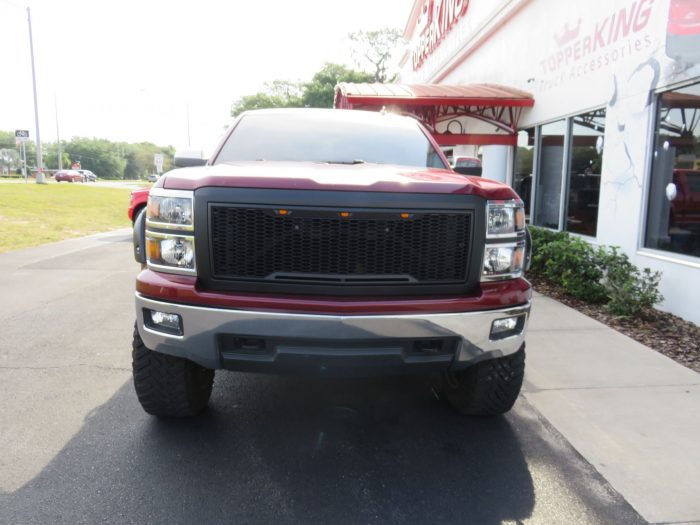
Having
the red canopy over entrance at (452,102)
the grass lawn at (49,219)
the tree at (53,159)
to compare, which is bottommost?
the grass lawn at (49,219)

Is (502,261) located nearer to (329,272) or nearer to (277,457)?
(329,272)

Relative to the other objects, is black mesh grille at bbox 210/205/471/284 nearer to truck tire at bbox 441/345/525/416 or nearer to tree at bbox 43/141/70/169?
truck tire at bbox 441/345/525/416

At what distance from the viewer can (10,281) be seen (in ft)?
24.3

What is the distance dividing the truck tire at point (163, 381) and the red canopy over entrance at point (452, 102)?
7.75 metres

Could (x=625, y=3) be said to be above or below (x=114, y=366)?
above

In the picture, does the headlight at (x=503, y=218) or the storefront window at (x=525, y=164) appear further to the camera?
the storefront window at (x=525, y=164)

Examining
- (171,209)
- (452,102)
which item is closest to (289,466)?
(171,209)

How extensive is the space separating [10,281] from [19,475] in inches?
226

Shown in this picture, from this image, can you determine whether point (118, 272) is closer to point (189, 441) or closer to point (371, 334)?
point (189, 441)

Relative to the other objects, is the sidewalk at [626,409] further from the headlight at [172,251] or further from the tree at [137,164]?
the tree at [137,164]

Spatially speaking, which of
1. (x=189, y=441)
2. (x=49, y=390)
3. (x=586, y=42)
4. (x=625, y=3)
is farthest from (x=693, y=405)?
(x=586, y=42)

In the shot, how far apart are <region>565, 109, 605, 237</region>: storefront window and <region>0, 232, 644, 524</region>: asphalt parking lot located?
5.01m

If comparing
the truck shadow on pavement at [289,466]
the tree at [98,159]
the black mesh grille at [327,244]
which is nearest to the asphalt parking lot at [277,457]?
the truck shadow on pavement at [289,466]

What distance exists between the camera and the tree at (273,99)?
44866 millimetres
